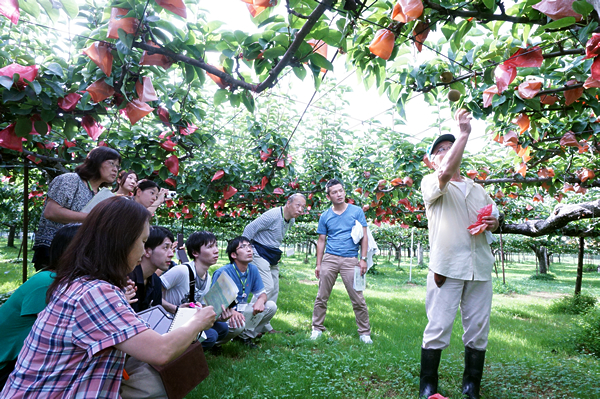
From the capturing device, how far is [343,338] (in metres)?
3.66

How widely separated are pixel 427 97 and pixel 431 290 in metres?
1.18

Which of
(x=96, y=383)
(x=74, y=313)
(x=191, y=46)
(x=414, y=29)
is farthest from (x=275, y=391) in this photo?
(x=414, y=29)

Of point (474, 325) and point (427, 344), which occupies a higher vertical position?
point (474, 325)

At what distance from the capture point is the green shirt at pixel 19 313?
4.46 feet

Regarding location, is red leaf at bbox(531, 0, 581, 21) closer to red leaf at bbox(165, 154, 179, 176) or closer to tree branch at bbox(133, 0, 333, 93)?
tree branch at bbox(133, 0, 333, 93)

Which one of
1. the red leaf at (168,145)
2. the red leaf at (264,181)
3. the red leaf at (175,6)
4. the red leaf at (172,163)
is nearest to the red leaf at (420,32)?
the red leaf at (175,6)

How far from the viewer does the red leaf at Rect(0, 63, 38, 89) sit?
67.1 inches

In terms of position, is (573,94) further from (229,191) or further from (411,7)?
(229,191)

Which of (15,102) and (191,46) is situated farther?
(15,102)

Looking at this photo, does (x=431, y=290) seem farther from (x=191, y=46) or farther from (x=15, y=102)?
(x=15, y=102)

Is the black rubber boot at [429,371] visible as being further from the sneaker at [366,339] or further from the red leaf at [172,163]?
the red leaf at [172,163]

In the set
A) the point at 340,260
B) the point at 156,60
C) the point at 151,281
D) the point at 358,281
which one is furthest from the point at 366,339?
the point at 156,60

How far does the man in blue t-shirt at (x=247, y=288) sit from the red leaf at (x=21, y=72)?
1.92 metres

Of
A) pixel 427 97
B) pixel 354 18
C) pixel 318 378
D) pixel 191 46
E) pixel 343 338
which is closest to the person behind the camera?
pixel 354 18
